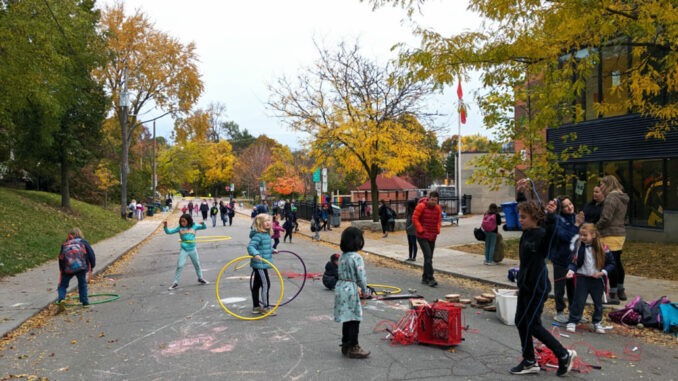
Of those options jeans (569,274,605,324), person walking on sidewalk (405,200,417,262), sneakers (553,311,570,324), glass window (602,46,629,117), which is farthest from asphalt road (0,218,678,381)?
glass window (602,46,629,117)

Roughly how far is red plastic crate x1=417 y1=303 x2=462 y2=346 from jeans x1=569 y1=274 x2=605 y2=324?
1.94 m

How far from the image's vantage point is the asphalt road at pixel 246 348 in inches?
196

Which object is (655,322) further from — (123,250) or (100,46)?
(100,46)

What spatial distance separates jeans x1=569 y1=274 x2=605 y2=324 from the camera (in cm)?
649

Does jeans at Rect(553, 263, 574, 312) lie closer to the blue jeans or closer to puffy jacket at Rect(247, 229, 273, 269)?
puffy jacket at Rect(247, 229, 273, 269)

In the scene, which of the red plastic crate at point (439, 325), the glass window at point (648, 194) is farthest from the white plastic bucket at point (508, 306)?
the glass window at point (648, 194)

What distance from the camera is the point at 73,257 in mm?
8281

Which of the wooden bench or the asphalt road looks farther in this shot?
the wooden bench

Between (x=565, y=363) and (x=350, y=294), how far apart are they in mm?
2274

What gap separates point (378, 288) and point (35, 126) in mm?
21005

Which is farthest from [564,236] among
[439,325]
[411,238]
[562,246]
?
[411,238]

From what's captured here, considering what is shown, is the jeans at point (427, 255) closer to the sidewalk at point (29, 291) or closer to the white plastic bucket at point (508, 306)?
the white plastic bucket at point (508, 306)

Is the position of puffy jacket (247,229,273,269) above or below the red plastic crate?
above

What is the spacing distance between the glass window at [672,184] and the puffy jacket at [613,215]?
31.0 feet
